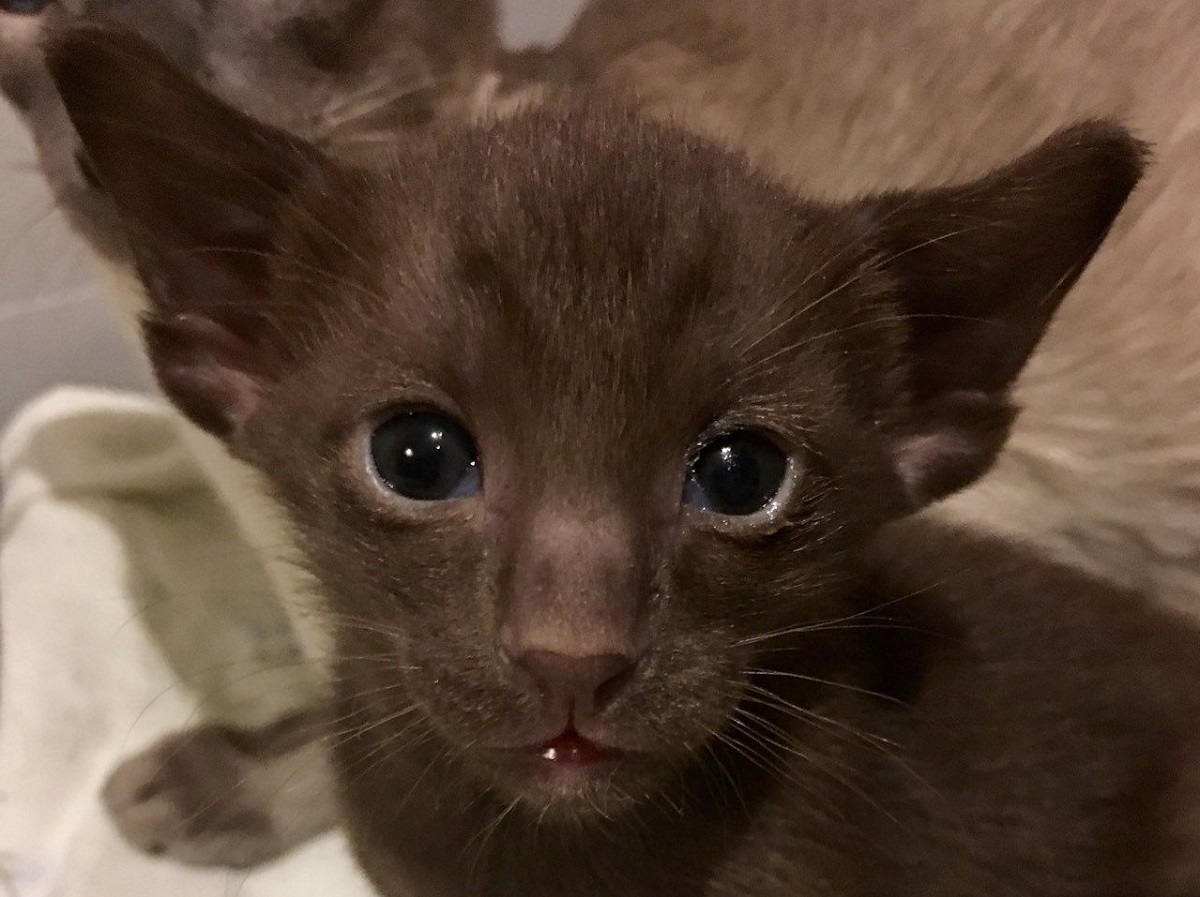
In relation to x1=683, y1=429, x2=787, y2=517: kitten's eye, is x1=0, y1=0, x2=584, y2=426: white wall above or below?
above

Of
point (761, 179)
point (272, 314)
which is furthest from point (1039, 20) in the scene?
point (272, 314)

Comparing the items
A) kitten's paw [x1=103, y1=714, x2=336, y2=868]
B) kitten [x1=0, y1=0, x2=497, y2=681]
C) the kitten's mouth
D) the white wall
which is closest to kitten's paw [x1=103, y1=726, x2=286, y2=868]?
kitten's paw [x1=103, y1=714, x2=336, y2=868]

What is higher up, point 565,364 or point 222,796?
point 565,364

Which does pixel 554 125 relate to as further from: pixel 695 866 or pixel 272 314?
pixel 695 866

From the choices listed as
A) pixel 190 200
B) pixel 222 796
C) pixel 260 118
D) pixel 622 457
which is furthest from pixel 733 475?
pixel 222 796

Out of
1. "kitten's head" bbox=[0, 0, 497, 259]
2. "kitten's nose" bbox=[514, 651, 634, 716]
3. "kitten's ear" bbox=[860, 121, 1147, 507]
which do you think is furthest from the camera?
"kitten's head" bbox=[0, 0, 497, 259]

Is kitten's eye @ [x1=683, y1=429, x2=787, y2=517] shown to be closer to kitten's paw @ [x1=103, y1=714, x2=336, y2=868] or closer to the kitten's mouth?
the kitten's mouth

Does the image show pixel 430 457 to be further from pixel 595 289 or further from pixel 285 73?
pixel 285 73

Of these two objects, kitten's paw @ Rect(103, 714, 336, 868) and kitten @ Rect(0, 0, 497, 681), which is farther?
kitten's paw @ Rect(103, 714, 336, 868)

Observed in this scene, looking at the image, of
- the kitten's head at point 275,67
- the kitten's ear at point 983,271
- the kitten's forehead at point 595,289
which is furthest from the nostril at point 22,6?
the kitten's ear at point 983,271
